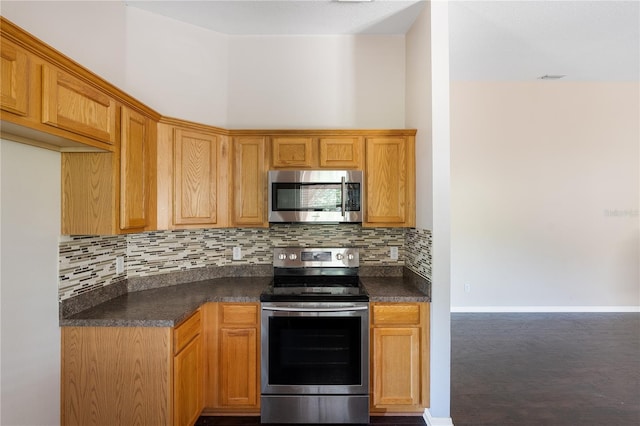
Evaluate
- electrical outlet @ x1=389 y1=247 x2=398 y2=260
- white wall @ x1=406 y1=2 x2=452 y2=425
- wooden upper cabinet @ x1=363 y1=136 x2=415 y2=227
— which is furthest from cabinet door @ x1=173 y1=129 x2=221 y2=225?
white wall @ x1=406 y1=2 x2=452 y2=425

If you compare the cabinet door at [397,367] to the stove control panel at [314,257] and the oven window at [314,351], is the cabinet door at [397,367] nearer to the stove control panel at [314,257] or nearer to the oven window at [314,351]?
the oven window at [314,351]

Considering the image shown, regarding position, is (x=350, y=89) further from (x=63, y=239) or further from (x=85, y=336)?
(x=85, y=336)

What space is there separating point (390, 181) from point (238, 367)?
1.85 metres

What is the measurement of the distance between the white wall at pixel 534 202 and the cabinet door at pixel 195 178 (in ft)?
11.1

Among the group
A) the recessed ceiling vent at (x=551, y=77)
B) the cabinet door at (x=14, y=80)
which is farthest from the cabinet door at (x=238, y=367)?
the recessed ceiling vent at (x=551, y=77)

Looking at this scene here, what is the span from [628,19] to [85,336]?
4797mm

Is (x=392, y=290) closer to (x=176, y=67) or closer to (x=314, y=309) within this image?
(x=314, y=309)

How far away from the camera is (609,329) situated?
13.0ft

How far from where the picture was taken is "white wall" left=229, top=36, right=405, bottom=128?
299 centimetres

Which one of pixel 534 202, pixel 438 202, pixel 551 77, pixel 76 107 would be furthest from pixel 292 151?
pixel 551 77

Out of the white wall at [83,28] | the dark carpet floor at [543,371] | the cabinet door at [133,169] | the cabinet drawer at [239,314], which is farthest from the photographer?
the dark carpet floor at [543,371]

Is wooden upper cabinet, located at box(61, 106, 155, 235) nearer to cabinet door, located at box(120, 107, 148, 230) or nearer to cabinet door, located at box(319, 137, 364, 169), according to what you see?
cabinet door, located at box(120, 107, 148, 230)

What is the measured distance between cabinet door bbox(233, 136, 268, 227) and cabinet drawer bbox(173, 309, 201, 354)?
842 millimetres

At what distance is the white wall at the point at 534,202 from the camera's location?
14.6 feet
